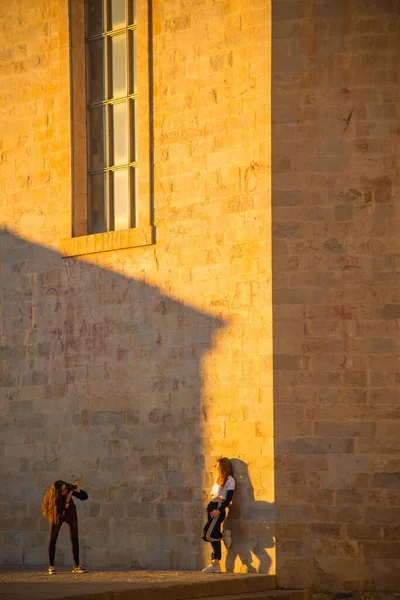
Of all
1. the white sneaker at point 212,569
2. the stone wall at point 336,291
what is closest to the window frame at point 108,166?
the stone wall at point 336,291

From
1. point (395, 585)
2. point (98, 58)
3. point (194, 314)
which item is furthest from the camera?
point (98, 58)

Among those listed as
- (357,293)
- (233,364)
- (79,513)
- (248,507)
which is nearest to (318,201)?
(357,293)

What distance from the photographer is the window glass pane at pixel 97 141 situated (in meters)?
19.4

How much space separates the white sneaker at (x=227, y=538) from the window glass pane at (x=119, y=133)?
19.2 ft

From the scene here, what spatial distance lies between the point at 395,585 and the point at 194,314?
4.60m

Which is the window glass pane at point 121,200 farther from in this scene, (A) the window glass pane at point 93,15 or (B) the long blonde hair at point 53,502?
(B) the long blonde hair at point 53,502

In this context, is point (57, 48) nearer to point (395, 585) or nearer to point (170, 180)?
point (170, 180)

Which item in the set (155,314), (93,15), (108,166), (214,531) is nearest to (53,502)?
(214,531)

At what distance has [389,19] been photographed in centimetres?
1694

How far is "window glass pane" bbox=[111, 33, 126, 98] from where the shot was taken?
19.1 m

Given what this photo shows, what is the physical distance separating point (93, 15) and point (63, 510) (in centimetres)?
772

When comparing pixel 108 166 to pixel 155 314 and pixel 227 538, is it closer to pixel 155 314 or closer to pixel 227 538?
pixel 155 314

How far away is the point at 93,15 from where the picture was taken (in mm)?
19484

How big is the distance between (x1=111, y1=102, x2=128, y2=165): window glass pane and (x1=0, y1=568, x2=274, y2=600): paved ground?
6.21 meters
